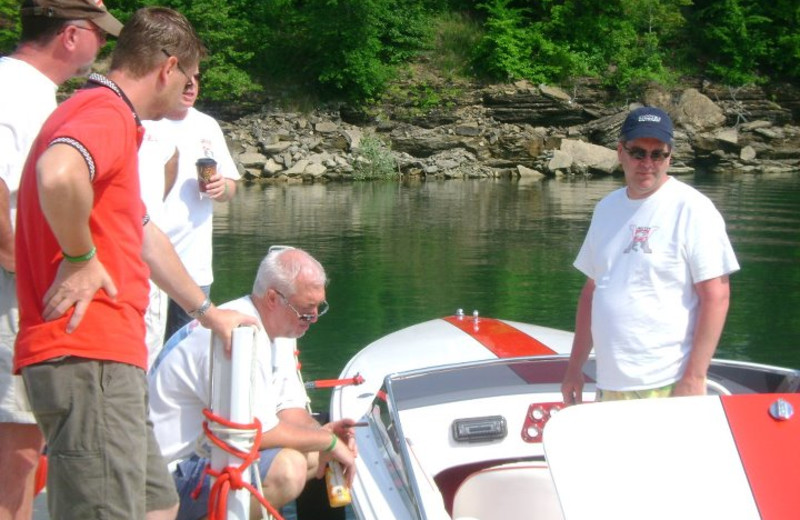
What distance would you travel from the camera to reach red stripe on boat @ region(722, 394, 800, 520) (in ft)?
8.05

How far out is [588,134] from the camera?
29.5 meters

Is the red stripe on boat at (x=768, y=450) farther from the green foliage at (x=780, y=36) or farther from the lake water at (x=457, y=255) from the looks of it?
the green foliage at (x=780, y=36)

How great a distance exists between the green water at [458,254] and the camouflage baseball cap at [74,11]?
3.86 m

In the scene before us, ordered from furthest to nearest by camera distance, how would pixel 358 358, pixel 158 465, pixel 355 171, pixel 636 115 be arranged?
1. pixel 355 171
2. pixel 358 358
3. pixel 636 115
4. pixel 158 465

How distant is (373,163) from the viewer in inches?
1047

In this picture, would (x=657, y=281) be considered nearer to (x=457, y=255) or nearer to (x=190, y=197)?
(x=190, y=197)

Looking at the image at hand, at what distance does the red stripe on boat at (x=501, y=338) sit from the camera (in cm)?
434

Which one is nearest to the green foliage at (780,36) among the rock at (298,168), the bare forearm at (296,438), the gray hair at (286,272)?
the rock at (298,168)

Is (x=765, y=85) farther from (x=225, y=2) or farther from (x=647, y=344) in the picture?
(x=647, y=344)

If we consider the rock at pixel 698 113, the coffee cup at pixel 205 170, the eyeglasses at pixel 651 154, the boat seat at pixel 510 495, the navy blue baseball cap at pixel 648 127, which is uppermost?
→ the rock at pixel 698 113

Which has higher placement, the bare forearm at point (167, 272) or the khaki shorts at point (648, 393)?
the bare forearm at point (167, 272)

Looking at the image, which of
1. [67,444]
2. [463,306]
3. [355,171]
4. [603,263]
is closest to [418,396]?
[603,263]

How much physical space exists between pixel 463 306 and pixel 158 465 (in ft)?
23.3

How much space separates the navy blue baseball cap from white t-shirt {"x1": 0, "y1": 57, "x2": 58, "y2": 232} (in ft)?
6.05
